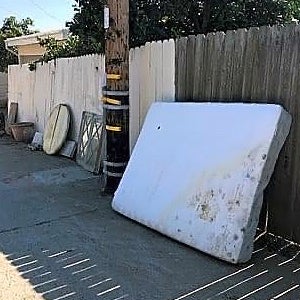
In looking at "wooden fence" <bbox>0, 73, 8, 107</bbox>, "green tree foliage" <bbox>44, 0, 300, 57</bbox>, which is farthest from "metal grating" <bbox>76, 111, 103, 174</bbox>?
"wooden fence" <bbox>0, 73, 8, 107</bbox>

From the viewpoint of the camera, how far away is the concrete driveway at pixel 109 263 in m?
3.13

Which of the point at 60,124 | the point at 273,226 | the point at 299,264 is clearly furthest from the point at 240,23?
the point at 299,264

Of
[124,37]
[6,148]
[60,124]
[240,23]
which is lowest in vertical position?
[6,148]

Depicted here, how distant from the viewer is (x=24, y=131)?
10.3m

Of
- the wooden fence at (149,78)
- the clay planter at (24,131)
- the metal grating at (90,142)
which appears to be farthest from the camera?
the clay planter at (24,131)

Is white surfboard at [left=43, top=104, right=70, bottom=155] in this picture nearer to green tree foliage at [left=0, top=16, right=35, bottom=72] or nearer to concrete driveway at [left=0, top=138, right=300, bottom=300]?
concrete driveway at [left=0, top=138, right=300, bottom=300]

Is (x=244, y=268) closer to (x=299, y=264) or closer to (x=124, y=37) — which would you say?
(x=299, y=264)

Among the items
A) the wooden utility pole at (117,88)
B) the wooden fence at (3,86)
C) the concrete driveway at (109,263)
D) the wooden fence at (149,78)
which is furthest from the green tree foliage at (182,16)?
the wooden fence at (3,86)

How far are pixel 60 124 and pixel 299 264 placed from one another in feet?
19.0

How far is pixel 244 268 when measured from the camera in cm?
346

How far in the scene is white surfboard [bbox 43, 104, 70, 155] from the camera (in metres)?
8.26

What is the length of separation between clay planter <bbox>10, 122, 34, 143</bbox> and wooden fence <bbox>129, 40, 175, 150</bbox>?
188 inches

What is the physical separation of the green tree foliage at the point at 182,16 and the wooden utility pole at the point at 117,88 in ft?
7.22

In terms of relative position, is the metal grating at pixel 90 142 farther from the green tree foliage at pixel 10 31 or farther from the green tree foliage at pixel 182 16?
the green tree foliage at pixel 10 31
